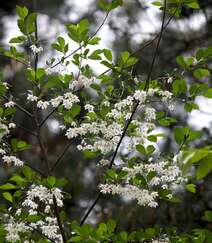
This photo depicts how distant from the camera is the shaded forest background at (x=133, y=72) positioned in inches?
176

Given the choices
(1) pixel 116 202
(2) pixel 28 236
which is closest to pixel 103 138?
(2) pixel 28 236

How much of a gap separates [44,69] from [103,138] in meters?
0.35

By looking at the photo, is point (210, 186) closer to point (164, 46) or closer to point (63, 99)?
point (164, 46)

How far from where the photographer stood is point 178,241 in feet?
5.88

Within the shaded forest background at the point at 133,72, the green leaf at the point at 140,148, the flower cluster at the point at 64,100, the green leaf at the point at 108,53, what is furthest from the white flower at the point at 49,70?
the shaded forest background at the point at 133,72

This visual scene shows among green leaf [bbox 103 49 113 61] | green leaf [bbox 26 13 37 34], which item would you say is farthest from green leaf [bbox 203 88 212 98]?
green leaf [bbox 26 13 37 34]

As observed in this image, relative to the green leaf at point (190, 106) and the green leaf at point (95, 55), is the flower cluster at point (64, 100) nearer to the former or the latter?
the green leaf at point (95, 55)

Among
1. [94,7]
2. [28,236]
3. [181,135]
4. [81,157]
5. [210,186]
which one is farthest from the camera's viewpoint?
[94,7]

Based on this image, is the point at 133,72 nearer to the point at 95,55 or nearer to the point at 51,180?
the point at 95,55

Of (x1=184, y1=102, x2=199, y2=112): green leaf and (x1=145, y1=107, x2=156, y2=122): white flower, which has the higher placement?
(x1=184, y1=102, x2=199, y2=112): green leaf

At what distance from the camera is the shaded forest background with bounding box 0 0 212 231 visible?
176 inches

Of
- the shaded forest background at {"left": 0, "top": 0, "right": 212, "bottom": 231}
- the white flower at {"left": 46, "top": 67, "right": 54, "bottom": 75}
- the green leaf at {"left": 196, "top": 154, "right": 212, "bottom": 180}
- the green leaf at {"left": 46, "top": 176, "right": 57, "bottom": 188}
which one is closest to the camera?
the green leaf at {"left": 196, "top": 154, "right": 212, "bottom": 180}

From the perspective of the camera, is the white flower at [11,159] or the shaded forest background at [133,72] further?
the shaded forest background at [133,72]

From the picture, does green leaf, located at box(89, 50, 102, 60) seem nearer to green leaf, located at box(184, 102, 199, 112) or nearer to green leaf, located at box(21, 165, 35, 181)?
green leaf, located at box(184, 102, 199, 112)
